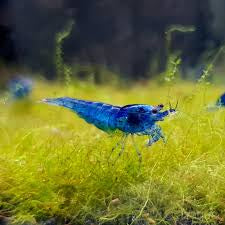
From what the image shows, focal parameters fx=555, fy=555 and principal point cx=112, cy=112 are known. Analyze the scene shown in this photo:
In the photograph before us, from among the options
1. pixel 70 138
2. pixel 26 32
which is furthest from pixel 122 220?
pixel 26 32

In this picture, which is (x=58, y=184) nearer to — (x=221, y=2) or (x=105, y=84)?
(x=105, y=84)

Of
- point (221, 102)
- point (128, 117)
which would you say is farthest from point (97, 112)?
point (221, 102)

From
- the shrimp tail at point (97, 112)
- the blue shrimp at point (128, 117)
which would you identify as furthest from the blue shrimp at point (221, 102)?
the shrimp tail at point (97, 112)

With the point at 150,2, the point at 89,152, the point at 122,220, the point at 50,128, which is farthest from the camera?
the point at 150,2

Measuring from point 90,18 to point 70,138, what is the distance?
20.9 ft

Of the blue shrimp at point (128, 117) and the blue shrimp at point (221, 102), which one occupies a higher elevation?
the blue shrimp at point (221, 102)

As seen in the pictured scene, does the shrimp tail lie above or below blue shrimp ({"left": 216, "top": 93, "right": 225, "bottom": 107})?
below

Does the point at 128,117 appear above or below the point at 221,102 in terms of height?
below

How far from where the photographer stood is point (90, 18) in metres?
9.20

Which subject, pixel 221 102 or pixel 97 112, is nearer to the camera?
pixel 97 112

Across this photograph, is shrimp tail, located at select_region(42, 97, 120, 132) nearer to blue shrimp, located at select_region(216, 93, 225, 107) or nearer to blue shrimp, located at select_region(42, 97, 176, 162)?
blue shrimp, located at select_region(42, 97, 176, 162)

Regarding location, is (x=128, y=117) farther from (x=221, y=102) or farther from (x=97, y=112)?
(x=221, y=102)

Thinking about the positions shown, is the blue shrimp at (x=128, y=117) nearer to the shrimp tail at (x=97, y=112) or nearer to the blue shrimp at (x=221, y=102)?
the shrimp tail at (x=97, y=112)

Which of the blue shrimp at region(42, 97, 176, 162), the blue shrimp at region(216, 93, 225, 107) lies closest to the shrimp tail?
the blue shrimp at region(42, 97, 176, 162)
